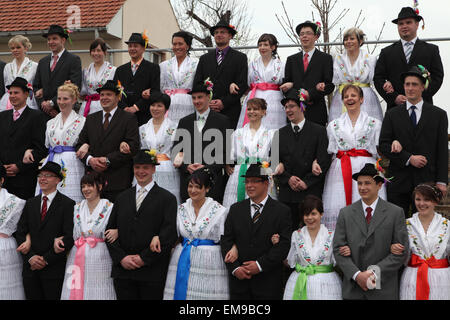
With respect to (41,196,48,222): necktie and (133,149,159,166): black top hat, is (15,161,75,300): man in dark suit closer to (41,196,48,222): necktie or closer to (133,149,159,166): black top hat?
(41,196,48,222): necktie

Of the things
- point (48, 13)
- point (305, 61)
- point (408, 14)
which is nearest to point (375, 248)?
point (305, 61)

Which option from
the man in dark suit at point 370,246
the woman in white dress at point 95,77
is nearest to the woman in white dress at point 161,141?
the woman in white dress at point 95,77

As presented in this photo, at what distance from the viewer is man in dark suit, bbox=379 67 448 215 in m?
5.60

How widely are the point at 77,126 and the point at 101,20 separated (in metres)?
8.74

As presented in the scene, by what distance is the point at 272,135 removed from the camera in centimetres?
610

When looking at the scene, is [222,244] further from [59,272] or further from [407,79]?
[407,79]

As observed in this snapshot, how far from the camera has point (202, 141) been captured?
20.8 ft

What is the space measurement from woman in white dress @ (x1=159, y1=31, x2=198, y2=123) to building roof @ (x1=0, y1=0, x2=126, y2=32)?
25.5ft

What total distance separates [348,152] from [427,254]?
139 cm

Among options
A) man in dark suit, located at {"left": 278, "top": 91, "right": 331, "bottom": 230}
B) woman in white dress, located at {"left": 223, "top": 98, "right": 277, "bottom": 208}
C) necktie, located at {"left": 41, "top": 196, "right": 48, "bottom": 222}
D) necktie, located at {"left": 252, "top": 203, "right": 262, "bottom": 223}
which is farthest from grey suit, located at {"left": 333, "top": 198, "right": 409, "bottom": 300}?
necktie, located at {"left": 41, "top": 196, "right": 48, "bottom": 222}

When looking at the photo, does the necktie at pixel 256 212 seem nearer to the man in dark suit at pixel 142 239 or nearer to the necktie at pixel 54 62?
the man in dark suit at pixel 142 239

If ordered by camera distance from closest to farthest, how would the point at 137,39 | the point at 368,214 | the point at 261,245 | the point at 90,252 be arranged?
the point at 368,214 < the point at 261,245 < the point at 90,252 < the point at 137,39

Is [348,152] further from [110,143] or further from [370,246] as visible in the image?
[110,143]

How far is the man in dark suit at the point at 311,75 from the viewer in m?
6.81
